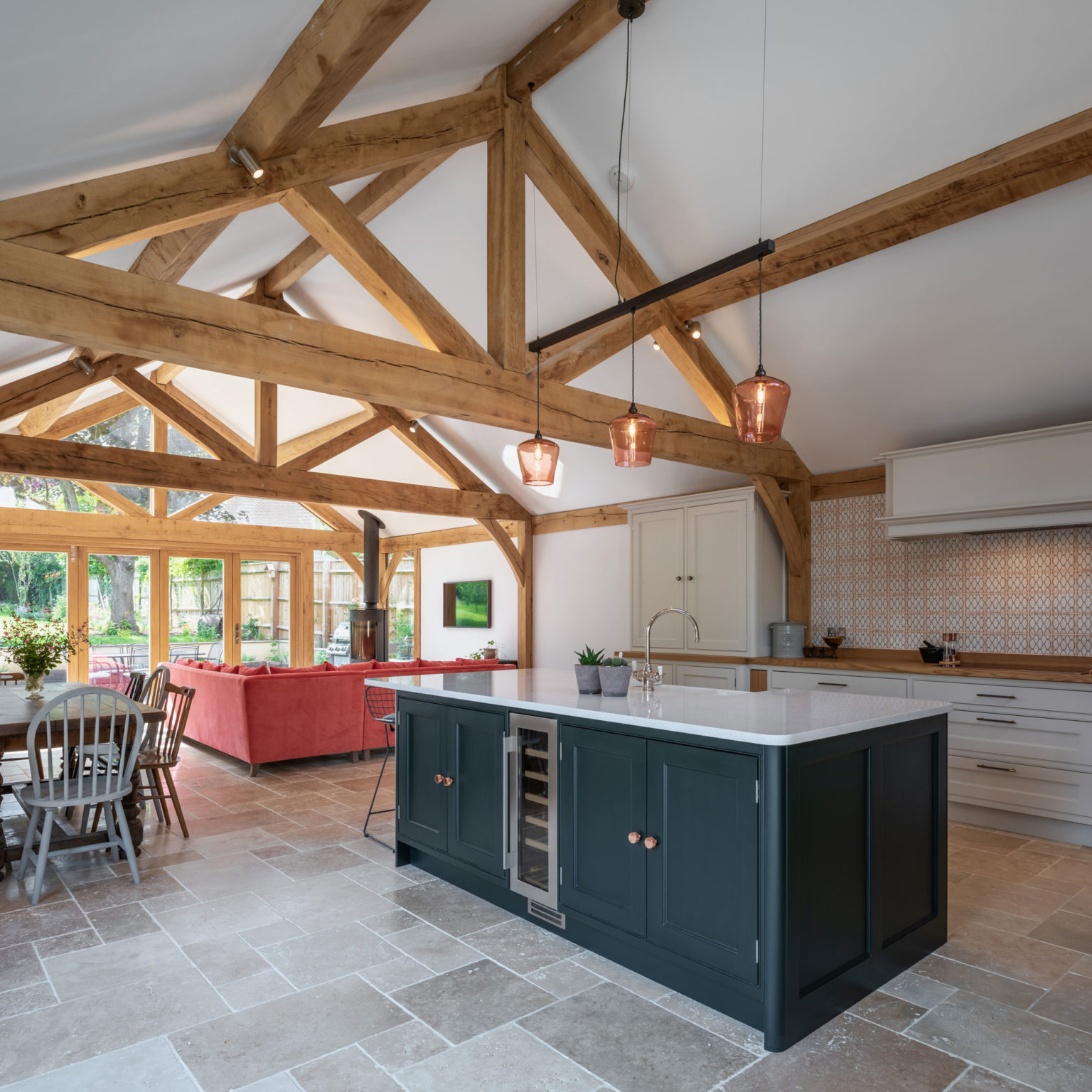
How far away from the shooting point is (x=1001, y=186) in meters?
4.07

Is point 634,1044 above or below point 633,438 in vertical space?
below

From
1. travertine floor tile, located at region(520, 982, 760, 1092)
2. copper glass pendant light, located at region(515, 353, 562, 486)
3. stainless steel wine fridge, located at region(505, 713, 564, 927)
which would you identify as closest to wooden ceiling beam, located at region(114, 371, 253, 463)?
copper glass pendant light, located at region(515, 353, 562, 486)

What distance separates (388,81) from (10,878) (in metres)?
4.43

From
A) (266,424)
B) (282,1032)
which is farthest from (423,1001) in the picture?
(266,424)

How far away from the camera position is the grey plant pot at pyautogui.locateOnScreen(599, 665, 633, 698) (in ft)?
11.1

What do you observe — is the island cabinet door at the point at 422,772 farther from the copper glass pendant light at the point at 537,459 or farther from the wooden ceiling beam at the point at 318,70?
the wooden ceiling beam at the point at 318,70

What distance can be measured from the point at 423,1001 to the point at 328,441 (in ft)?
22.3

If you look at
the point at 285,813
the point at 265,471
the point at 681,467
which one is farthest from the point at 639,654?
the point at 265,471

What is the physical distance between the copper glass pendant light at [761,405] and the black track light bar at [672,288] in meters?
0.46

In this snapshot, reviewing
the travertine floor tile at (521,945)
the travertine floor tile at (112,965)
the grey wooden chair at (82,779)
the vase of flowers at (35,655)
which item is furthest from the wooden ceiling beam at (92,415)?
the travertine floor tile at (521,945)

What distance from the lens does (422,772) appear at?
4.00m

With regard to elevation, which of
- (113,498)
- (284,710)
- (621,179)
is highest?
(621,179)

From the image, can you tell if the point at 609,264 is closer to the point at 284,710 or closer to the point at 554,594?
the point at 284,710

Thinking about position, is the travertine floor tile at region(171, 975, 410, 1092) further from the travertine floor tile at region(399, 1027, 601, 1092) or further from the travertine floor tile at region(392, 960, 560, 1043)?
the travertine floor tile at region(399, 1027, 601, 1092)
